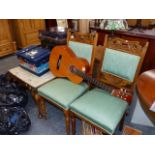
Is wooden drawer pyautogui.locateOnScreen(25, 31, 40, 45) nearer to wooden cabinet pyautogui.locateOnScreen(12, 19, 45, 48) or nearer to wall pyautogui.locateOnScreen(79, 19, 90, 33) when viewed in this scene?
wooden cabinet pyautogui.locateOnScreen(12, 19, 45, 48)

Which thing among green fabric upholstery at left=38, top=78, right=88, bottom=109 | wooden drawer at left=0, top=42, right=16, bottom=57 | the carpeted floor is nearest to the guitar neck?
green fabric upholstery at left=38, top=78, right=88, bottom=109

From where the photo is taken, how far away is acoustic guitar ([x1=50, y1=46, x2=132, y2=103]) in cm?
149

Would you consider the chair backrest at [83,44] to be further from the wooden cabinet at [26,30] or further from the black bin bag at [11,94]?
the wooden cabinet at [26,30]

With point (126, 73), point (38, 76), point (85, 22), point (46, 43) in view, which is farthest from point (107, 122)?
point (85, 22)

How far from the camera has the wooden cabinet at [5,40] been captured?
3.39 meters

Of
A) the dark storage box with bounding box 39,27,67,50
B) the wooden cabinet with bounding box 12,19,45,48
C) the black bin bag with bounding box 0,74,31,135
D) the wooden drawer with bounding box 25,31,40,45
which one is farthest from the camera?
the wooden drawer with bounding box 25,31,40,45

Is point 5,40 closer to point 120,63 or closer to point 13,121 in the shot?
point 13,121

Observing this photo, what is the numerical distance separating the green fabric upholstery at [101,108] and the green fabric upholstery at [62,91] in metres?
0.07

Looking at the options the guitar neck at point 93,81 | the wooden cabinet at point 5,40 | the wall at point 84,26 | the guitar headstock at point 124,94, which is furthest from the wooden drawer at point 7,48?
the guitar headstock at point 124,94

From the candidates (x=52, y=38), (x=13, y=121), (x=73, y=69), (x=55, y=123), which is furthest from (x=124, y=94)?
(x=52, y=38)

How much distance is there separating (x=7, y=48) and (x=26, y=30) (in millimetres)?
622

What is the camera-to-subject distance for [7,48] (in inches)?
142

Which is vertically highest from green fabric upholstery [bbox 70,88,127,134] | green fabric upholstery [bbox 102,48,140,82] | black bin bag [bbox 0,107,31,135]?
green fabric upholstery [bbox 102,48,140,82]
